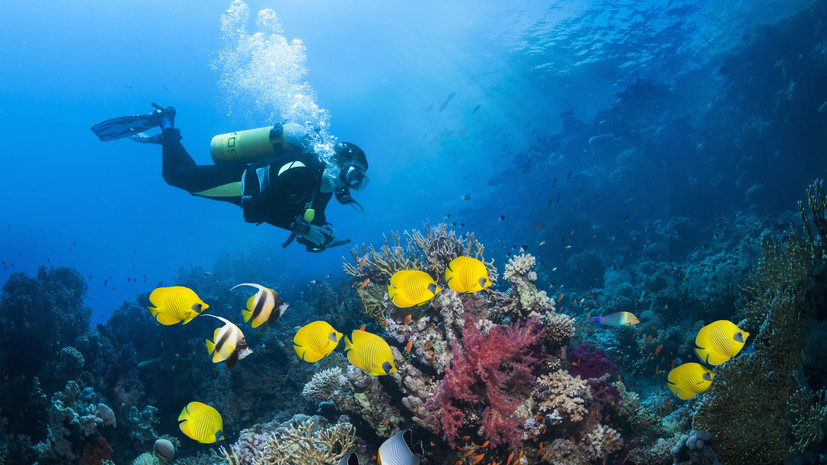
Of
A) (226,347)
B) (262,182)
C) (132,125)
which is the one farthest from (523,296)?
(132,125)

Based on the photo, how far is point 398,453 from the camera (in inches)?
80.4

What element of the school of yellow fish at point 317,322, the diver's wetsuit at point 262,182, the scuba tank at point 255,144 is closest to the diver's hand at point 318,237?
the diver's wetsuit at point 262,182

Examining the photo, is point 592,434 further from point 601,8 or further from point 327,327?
point 601,8

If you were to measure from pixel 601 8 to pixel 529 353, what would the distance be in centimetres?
2987

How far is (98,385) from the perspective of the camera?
8.25 metres

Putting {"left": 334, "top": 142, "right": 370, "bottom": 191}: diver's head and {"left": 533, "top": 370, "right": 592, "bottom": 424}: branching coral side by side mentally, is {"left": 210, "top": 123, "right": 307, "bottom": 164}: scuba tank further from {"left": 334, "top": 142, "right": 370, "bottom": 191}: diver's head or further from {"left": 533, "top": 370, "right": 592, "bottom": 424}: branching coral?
{"left": 533, "top": 370, "right": 592, "bottom": 424}: branching coral

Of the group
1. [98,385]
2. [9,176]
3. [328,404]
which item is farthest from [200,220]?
[328,404]

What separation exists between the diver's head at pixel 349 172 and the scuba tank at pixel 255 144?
1.21 m

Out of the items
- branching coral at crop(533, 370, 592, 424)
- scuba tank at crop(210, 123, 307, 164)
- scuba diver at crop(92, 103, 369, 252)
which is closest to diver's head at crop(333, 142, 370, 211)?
scuba diver at crop(92, 103, 369, 252)

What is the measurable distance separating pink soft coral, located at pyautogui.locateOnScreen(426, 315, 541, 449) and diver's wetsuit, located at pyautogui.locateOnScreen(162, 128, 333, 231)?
12.1ft

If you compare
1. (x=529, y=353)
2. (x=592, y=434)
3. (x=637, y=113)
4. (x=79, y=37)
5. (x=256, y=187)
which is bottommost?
(x=592, y=434)

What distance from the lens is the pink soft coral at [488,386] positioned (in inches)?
125

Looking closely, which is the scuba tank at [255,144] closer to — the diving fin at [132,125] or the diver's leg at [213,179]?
the diver's leg at [213,179]

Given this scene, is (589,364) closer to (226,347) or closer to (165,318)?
(226,347)
